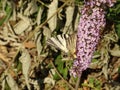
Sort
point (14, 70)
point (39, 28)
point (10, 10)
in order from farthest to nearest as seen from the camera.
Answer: point (14, 70)
point (10, 10)
point (39, 28)

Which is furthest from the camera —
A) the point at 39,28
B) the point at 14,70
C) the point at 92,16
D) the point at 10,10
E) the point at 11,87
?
the point at 14,70

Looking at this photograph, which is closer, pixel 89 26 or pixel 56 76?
pixel 89 26

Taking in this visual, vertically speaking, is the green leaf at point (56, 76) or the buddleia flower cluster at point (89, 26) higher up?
the buddleia flower cluster at point (89, 26)

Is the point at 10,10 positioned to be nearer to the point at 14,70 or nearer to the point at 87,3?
the point at 14,70

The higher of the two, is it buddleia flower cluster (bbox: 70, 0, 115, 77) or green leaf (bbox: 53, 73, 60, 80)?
buddleia flower cluster (bbox: 70, 0, 115, 77)

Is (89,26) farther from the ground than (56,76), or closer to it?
farther from the ground

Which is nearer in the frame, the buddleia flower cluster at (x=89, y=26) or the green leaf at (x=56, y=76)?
the buddleia flower cluster at (x=89, y=26)

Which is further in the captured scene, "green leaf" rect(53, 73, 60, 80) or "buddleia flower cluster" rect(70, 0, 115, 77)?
"green leaf" rect(53, 73, 60, 80)

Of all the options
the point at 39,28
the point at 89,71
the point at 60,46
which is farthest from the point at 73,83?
the point at 39,28
